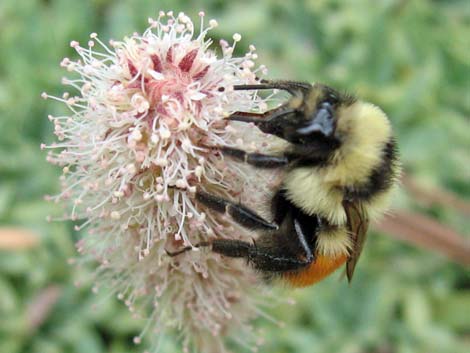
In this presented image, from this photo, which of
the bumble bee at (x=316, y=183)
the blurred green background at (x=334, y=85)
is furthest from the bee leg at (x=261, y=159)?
the blurred green background at (x=334, y=85)

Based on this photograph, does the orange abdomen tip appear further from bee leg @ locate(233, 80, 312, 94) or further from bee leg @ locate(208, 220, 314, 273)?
bee leg @ locate(233, 80, 312, 94)

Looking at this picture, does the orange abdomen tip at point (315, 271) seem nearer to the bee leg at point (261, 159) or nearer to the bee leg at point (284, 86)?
the bee leg at point (261, 159)

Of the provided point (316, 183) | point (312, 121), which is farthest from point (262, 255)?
point (312, 121)

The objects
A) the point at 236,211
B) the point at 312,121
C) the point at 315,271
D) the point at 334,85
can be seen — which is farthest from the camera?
the point at 334,85

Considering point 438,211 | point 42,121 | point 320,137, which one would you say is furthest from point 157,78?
point 438,211

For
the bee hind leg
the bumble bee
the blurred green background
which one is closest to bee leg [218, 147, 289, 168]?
the bumble bee

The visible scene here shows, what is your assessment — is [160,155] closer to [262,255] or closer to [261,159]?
[261,159]
